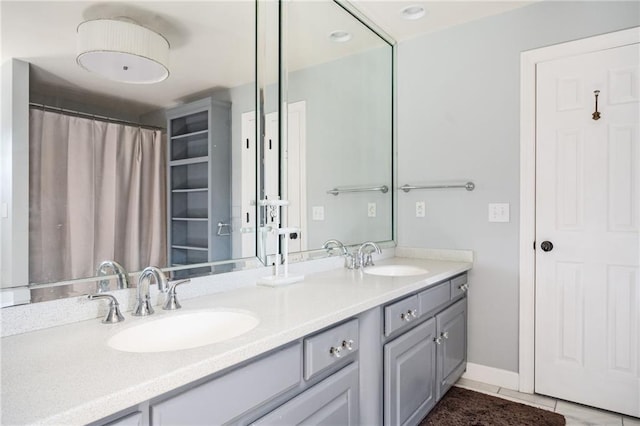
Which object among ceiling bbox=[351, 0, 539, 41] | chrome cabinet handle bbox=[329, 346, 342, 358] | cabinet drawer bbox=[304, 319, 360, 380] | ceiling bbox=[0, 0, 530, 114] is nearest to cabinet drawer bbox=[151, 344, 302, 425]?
cabinet drawer bbox=[304, 319, 360, 380]

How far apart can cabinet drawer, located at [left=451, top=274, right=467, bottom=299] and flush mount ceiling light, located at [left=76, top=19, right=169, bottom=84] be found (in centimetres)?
181

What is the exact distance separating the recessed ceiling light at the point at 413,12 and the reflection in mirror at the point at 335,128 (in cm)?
28

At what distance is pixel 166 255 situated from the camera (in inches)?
56.0

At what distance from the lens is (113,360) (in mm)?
867

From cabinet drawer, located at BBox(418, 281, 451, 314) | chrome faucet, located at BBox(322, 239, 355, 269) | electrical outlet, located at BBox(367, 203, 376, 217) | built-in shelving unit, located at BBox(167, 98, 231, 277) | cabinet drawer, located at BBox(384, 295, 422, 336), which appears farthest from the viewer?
electrical outlet, located at BBox(367, 203, 376, 217)

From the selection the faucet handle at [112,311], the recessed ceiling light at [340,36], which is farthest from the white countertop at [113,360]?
the recessed ceiling light at [340,36]

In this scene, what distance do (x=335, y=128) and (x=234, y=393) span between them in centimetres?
177

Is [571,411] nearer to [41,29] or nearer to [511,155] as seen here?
[511,155]

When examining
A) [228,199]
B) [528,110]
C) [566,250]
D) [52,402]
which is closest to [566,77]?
[528,110]

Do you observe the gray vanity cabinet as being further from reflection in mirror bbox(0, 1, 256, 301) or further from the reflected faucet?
reflection in mirror bbox(0, 1, 256, 301)

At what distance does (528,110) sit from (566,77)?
25cm

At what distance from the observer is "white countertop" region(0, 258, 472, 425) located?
685mm

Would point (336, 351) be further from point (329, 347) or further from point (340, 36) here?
point (340, 36)

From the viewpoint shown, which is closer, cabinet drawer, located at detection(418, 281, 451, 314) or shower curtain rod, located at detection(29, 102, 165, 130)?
shower curtain rod, located at detection(29, 102, 165, 130)
